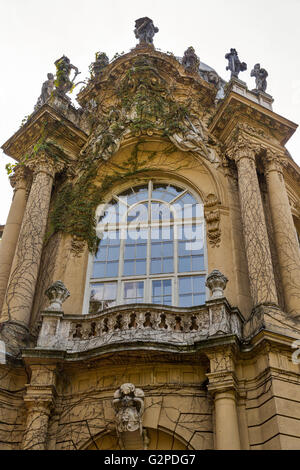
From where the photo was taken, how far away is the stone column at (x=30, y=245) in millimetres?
11406

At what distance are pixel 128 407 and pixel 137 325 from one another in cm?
165

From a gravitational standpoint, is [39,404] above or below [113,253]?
below

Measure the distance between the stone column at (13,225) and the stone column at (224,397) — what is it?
5577 millimetres

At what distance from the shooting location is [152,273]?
41.2 ft

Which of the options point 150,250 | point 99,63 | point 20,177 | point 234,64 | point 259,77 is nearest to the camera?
point 150,250

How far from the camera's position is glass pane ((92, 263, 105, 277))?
42.1 ft

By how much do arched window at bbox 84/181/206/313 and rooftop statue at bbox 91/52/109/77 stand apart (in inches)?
200

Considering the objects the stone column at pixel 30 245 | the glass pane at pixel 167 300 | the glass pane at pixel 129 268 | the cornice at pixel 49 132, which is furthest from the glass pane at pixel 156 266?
the cornice at pixel 49 132

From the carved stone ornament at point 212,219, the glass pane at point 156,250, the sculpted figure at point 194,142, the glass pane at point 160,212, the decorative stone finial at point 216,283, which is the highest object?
the sculpted figure at point 194,142

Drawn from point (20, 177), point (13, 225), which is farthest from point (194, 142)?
point (13, 225)

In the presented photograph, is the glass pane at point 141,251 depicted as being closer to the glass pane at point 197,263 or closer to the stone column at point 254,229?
the glass pane at point 197,263

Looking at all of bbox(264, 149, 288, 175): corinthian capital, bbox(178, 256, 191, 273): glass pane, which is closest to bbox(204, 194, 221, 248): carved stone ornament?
bbox(178, 256, 191, 273): glass pane

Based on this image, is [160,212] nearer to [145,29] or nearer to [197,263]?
[197,263]

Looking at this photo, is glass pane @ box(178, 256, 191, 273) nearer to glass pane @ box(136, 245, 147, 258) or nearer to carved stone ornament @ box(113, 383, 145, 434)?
glass pane @ box(136, 245, 147, 258)
